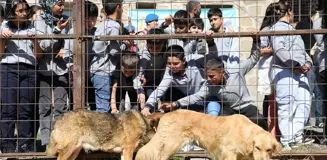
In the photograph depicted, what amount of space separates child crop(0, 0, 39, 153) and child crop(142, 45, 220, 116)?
4.93 feet

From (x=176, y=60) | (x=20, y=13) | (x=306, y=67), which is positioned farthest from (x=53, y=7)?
(x=306, y=67)

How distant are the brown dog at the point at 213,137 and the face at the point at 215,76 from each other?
84 centimetres

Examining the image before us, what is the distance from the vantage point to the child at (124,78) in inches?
387

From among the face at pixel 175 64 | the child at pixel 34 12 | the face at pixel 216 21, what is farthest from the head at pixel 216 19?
the child at pixel 34 12

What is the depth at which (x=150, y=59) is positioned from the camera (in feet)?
32.9

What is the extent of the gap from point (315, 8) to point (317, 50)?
79.2 inches

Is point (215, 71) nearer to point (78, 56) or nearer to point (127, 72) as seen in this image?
point (127, 72)

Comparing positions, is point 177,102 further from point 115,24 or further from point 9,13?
point 9,13

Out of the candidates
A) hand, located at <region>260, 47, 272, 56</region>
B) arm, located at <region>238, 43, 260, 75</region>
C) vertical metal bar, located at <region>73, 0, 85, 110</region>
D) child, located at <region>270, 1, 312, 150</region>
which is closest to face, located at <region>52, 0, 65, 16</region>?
vertical metal bar, located at <region>73, 0, 85, 110</region>

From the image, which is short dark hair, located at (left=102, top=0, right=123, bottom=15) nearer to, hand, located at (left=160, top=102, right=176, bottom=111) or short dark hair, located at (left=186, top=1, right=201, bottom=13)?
short dark hair, located at (left=186, top=1, right=201, bottom=13)

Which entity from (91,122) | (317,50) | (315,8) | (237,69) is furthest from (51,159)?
(315,8)

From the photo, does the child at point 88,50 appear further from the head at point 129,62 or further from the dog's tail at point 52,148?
the dog's tail at point 52,148

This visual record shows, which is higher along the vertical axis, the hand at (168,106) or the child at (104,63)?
the child at (104,63)

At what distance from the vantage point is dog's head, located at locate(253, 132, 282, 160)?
818 cm
